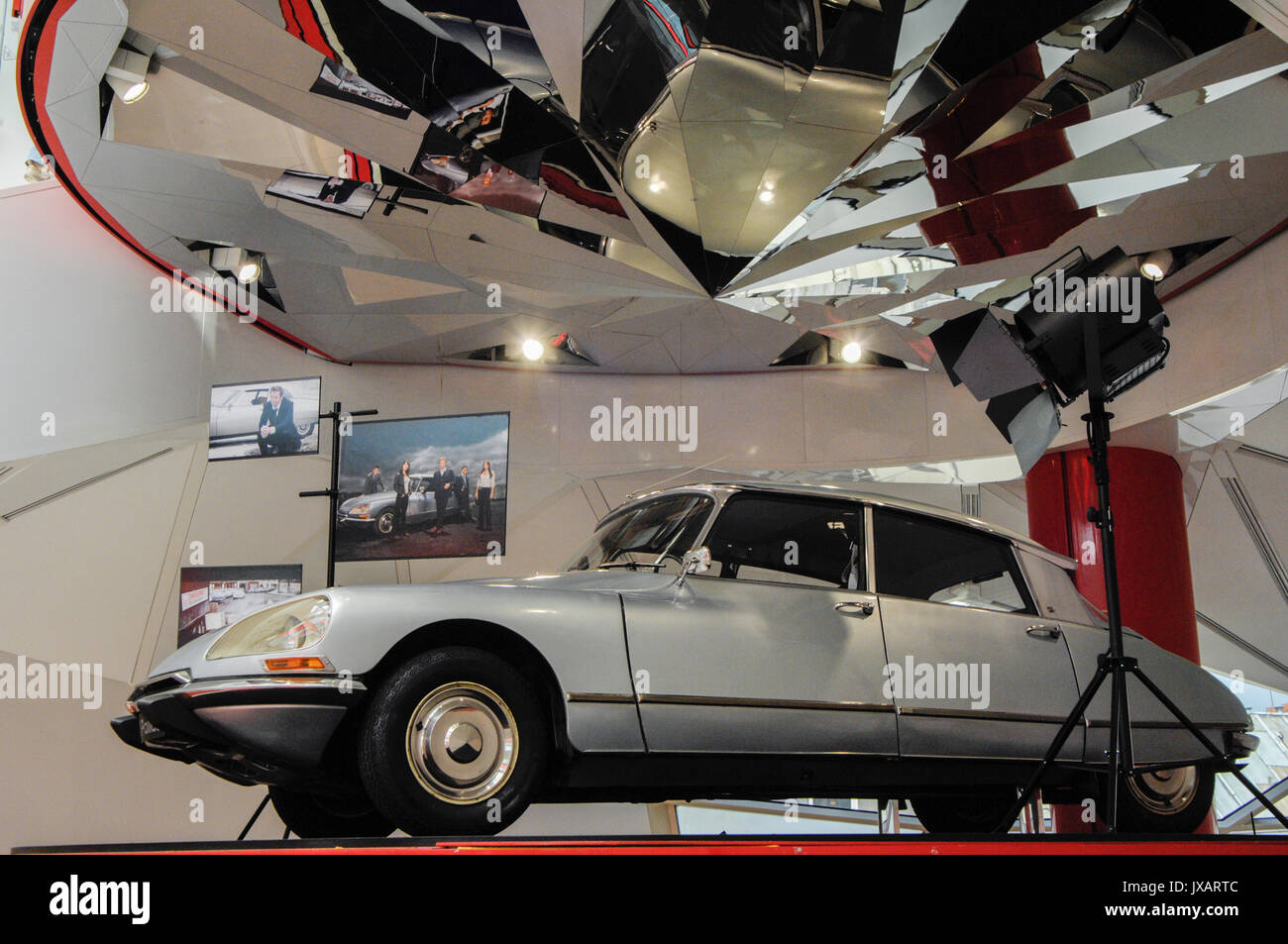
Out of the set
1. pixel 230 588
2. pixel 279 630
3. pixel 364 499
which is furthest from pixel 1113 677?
pixel 230 588

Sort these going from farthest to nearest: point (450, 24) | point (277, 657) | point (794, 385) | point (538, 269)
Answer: point (794, 385), point (538, 269), point (450, 24), point (277, 657)

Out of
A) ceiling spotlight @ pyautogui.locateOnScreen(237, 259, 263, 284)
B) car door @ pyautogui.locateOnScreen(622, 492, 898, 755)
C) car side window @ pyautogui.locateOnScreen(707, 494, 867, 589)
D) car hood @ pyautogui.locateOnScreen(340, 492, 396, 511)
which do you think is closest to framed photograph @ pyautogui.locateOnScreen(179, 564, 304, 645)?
car hood @ pyautogui.locateOnScreen(340, 492, 396, 511)

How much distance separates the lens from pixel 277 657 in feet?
10.0

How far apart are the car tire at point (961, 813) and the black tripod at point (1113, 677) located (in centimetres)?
132

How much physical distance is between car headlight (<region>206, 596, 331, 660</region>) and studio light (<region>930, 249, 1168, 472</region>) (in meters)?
2.73

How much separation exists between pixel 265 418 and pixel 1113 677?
631 centimetres

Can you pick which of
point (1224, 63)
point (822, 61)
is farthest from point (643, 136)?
point (1224, 63)

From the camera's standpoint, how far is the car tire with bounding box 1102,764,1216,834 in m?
4.46

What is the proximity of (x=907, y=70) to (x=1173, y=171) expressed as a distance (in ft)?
6.44

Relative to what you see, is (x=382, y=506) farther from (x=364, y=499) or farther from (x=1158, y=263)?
(x=1158, y=263)

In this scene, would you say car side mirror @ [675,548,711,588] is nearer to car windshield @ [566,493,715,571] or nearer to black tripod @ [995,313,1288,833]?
car windshield @ [566,493,715,571]
